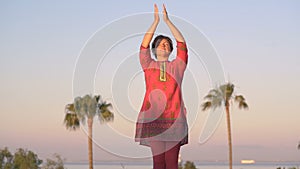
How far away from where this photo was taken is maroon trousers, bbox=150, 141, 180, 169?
6.21 m

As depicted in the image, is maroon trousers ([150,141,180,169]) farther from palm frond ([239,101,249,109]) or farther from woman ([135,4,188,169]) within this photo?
palm frond ([239,101,249,109])

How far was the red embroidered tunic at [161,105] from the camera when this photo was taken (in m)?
6.20

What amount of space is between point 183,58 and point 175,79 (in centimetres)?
28

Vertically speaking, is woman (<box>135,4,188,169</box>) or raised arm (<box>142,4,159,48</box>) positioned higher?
raised arm (<box>142,4,159,48</box>)

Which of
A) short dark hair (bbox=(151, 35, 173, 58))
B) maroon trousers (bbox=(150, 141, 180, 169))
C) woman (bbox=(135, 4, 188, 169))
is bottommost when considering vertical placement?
maroon trousers (bbox=(150, 141, 180, 169))

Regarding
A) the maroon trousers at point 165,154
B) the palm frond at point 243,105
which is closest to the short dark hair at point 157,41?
the maroon trousers at point 165,154

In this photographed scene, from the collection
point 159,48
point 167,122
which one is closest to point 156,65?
point 159,48

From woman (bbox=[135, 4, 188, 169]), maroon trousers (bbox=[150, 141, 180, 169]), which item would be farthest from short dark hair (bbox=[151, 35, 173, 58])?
maroon trousers (bbox=[150, 141, 180, 169])

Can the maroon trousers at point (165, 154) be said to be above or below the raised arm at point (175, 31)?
below

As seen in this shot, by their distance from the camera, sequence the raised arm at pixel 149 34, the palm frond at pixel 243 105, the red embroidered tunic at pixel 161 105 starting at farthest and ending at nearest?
the palm frond at pixel 243 105 < the raised arm at pixel 149 34 < the red embroidered tunic at pixel 161 105

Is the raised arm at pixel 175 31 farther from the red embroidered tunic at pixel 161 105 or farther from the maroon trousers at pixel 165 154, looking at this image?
the maroon trousers at pixel 165 154

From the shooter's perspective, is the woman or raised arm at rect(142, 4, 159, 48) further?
raised arm at rect(142, 4, 159, 48)

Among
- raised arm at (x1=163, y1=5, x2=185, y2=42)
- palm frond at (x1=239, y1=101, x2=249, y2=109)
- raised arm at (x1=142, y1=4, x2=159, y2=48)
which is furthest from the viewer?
palm frond at (x1=239, y1=101, x2=249, y2=109)

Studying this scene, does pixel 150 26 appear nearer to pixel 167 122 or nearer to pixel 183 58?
pixel 183 58
